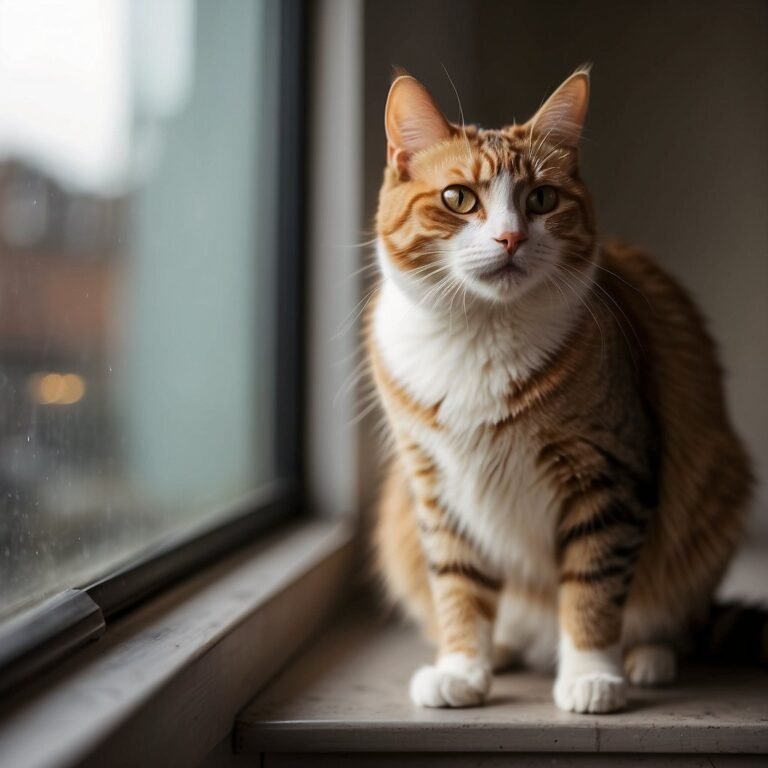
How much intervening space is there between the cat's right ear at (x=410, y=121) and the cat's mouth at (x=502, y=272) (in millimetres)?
210

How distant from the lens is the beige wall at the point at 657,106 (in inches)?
66.9

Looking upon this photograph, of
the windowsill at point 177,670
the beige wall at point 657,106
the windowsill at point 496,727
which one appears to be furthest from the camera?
the beige wall at point 657,106

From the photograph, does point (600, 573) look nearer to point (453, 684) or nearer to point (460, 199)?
point (453, 684)

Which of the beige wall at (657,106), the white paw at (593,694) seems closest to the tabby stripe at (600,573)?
the white paw at (593,694)

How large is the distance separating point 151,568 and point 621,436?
2.13 feet

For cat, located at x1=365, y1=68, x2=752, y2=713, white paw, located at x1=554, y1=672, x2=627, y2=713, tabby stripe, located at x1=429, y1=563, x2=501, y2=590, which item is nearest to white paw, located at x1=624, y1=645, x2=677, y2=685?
cat, located at x1=365, y1=68, x2=752, y2=713

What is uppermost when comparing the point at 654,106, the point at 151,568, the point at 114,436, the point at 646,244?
the point at 654,106

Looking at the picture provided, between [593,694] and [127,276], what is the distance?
3.04 ft

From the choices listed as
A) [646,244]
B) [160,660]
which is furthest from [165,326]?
[646,244]

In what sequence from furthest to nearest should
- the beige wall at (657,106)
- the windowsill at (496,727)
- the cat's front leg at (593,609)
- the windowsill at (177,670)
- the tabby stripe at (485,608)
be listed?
1. the beige wall at (657,106)
2. the tabby stripe at (485,608)
3. the cat's front leg at (593,609)
4. the windowsill at (496,727)
5. the windowsill at (177,670)

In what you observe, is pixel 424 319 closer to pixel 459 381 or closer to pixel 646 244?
pixel 459 381

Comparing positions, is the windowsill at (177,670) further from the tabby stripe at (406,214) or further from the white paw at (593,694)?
the tabby stripe at (406,214)

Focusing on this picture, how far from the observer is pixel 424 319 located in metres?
1.29

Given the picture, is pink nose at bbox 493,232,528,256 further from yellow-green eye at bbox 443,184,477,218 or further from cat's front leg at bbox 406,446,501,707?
cat's front leg at bbox 406,446,501,707
